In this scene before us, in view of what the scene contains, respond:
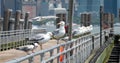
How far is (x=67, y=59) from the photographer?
11344 mm

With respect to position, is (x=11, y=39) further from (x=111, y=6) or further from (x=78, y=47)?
(x=111, y=6)

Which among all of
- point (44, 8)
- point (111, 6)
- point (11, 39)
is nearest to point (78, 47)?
point (11, 39)

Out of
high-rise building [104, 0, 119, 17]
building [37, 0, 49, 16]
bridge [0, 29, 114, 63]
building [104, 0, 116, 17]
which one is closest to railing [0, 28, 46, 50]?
bridge [0, 29, 114, 63]

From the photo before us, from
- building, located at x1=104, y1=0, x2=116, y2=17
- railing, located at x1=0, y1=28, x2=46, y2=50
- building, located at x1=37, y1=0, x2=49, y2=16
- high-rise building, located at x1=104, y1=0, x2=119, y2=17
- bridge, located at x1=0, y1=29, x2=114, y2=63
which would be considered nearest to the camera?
bridge, located at x1=0, y1=29, x2=114, y2=63

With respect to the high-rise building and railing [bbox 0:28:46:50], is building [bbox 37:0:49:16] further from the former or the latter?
railing [bbox 0:28:46:50]

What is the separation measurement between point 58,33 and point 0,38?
4174 millimetres

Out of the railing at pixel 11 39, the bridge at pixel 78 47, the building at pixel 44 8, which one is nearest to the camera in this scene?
the bridge at pixel 78 47

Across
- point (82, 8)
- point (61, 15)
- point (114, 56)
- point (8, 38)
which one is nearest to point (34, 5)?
point (82, 8)

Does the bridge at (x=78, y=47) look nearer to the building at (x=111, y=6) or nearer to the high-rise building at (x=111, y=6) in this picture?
the building at (x=111, y=6)

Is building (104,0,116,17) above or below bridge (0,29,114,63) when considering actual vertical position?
above

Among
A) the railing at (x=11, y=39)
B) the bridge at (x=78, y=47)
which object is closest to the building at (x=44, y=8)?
the bridge at (x=78, y=47)

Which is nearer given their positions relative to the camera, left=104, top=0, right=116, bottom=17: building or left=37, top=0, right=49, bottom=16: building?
left=37, top=0, right=49, bottom=16: building

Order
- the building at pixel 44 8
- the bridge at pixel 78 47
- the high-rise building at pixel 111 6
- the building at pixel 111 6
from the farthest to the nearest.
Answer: the high-rise building at pixel 111 6 < the building at pixel 111 6 < the building at pixel 44 8 < the bridge at pixel 78 47

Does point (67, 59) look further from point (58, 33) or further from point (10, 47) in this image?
point (10, 47)
